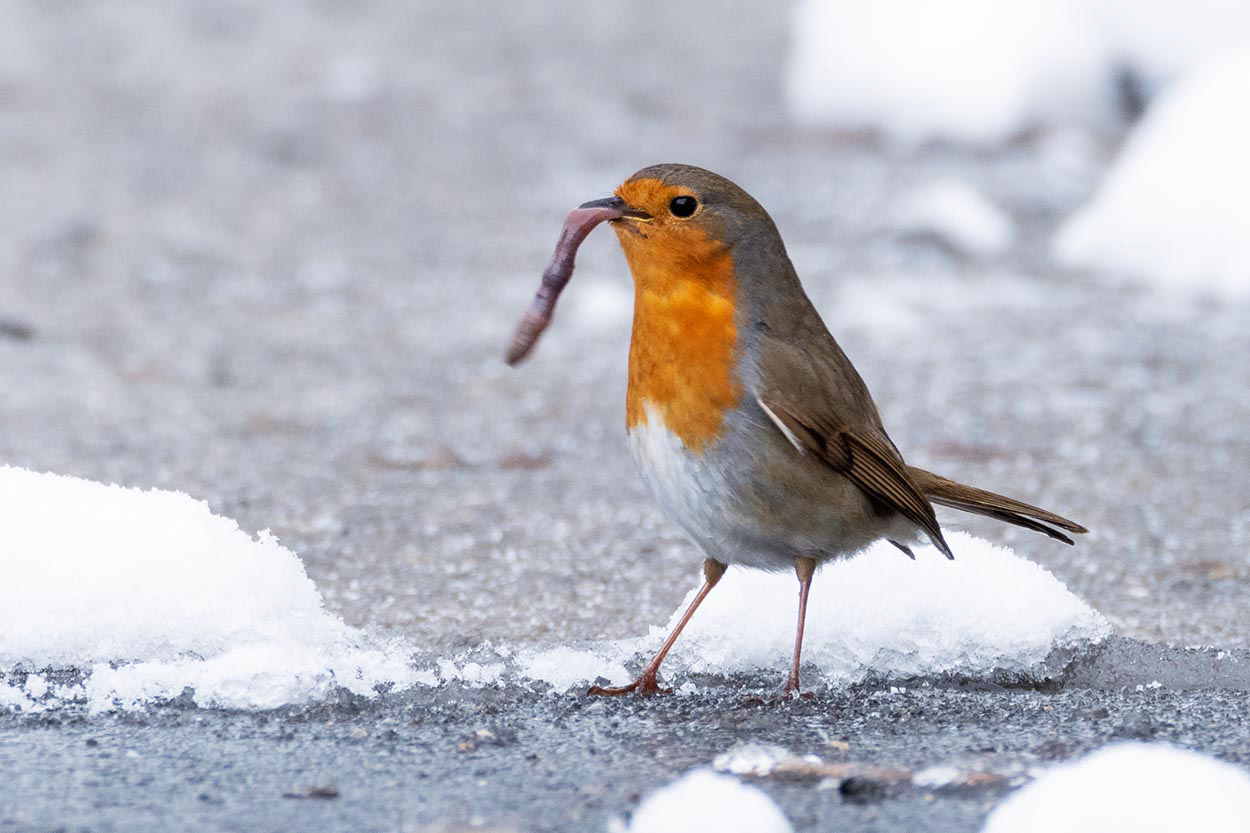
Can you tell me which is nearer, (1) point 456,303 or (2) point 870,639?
(2) point 870,639

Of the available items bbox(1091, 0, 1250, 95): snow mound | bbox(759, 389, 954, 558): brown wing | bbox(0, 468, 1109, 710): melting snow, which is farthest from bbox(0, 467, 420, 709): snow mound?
bbox(1091, 0, 1250, 95): snow mound

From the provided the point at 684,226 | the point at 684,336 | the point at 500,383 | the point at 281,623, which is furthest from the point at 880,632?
the point at 500,383

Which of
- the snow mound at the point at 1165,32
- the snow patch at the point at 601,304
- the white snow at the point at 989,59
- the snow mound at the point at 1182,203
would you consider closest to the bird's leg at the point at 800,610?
the snow patch at the point at 601,304

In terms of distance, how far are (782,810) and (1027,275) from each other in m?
3.87

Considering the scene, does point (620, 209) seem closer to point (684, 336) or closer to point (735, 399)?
point (684, 336)

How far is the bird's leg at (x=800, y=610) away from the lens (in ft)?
8.98

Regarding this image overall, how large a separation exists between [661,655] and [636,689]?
0.28 feet

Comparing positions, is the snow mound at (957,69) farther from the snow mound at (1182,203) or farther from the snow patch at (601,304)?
the snow patch at (601,304)

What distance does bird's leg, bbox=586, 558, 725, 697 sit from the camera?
2736 mm

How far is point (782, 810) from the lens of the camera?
7.07 feet

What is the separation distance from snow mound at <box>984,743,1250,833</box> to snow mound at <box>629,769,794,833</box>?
27cm

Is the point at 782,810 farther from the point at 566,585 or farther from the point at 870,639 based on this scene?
the point at 566,585

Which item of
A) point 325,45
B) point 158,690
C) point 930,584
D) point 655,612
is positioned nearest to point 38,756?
point 158,690

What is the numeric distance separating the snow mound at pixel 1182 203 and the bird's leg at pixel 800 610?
10.1 ft
